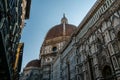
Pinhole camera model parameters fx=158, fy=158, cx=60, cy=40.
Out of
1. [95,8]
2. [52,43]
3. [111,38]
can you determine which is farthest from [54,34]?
[111,38]

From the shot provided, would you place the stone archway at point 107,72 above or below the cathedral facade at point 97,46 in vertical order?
below

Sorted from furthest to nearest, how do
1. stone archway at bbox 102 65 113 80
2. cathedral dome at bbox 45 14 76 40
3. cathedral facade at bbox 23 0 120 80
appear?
cathedral dome at bbox 45 14 76 40 → stone archway at bbox 102 65 113 80 → cathedral facade at bbox 23 0 120 80

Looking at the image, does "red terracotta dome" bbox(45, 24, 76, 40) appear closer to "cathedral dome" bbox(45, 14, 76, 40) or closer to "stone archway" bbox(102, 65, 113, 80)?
"cathedral dome" bbox(45, 14, 76, 40)

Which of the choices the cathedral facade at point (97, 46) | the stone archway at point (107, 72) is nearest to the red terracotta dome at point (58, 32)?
the cathedral facade at point (97, 46)

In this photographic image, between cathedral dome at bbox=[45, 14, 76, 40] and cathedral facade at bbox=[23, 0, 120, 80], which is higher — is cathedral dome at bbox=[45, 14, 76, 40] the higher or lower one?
the higher one

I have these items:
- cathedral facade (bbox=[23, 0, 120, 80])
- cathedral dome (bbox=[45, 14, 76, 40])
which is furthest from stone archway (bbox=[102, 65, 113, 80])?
cathedral dome (bbox=[45, 14, 76, 40])

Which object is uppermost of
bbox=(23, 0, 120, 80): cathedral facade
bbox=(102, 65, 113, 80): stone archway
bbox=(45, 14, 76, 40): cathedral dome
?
bbox=(45, 14, 76, 40): cathedral dome

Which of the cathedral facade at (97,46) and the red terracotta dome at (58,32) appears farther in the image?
the red terracotta dome at (58,32)

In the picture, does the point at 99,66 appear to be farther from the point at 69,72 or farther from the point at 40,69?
the point at 40,69

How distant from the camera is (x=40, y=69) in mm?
40312

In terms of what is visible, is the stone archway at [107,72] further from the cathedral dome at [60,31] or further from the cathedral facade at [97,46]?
the cathedral dome at [60,31]

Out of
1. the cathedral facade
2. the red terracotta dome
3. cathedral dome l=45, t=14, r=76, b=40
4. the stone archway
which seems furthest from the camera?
the red terracotta dome

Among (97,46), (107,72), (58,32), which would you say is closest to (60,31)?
(58,32)

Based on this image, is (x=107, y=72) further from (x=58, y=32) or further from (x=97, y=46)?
(x=58, y=32)
